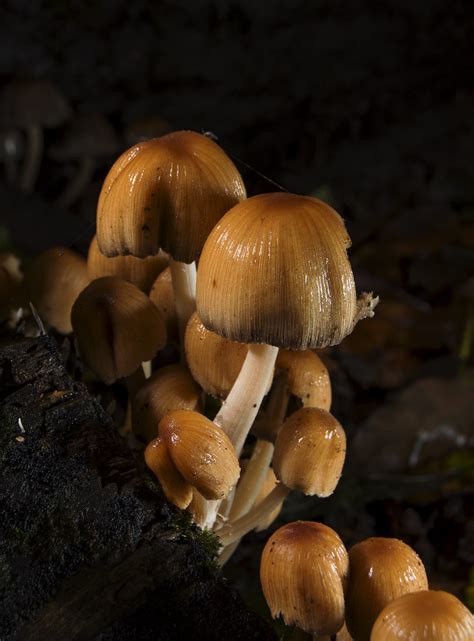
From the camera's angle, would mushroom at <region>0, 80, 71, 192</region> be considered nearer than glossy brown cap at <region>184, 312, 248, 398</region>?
No

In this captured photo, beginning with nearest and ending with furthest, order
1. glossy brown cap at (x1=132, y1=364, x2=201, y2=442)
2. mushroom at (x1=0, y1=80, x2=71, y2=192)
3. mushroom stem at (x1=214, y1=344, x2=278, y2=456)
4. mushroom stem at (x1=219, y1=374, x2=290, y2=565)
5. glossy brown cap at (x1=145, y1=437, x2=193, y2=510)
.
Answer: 1. glossy brown cap at (x1=145, y1=437, x2=193, y2=510)
2. mushroom stem at (x1=214, y1=344, x2=278, y2=456)
3. glossy brown cap at (x1=132, y1=364, x2=201, y2=442)
4. mushroom stem at (x1=219, y1=374, x2=290, y2=565)
5. mushroom at (x1=0, y1=80, x2=71, y2=192)

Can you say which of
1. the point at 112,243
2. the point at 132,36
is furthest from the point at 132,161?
the point at 132,36

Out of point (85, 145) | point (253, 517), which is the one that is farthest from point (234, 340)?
point (85, 145)

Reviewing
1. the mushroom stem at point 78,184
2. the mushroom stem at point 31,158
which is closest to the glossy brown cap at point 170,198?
the mushroom stem at point 78,184

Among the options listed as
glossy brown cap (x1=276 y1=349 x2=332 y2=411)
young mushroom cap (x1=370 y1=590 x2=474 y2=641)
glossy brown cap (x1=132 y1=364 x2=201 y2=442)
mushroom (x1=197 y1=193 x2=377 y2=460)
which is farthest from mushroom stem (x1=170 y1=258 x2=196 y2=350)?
young mushroom cap (x1=370 y1=590 x2=474 y2=641)

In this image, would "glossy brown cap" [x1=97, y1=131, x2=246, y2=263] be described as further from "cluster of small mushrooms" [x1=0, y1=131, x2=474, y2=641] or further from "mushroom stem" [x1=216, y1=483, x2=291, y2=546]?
"mushroom stem" [x1=216, y1=483, x2=291, y2=546]
